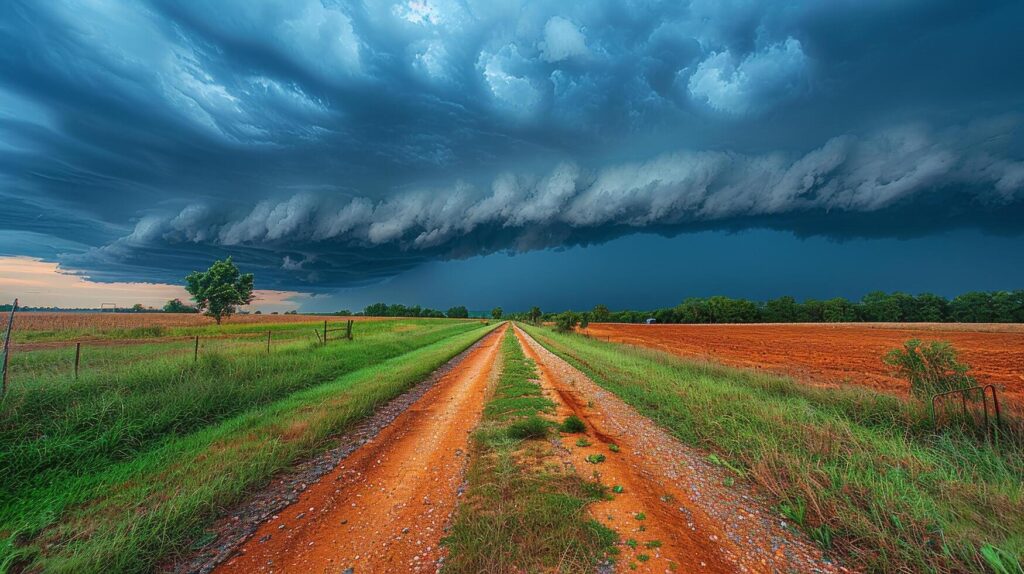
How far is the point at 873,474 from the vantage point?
5.37 metres

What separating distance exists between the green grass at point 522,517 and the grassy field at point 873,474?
2.99 meters

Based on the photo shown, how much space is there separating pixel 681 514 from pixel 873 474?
337cm

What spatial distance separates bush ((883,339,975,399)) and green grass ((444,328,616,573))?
33.0 feet

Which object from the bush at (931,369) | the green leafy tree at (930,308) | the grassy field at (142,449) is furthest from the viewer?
the green leafy tree at (930,308)

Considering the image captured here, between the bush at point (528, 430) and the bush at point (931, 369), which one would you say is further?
the bush at point (931, 369)

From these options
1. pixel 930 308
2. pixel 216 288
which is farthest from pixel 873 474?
pixel 930 308

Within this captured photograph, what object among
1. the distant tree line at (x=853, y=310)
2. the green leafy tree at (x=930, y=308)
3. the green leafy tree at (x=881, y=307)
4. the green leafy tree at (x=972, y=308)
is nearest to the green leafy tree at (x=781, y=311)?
the distant tree line at (x=853, y=310)

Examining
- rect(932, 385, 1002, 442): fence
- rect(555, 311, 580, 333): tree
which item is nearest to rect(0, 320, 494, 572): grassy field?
rect(932, 385, 1002, 442): fence

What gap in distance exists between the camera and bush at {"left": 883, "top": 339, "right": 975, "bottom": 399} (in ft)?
28.8

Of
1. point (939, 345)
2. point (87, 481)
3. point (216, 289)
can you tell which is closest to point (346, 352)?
point (87, 481)

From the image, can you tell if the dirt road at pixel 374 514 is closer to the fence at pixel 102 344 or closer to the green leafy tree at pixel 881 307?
the fence at pixel 102 344

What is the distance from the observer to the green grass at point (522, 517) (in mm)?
3689

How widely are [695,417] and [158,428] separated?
1304 cm

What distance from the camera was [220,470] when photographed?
5.79 metres
